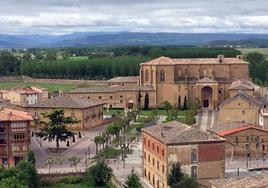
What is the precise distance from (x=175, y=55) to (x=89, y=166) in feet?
275

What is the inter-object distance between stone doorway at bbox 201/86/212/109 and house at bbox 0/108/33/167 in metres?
31.0

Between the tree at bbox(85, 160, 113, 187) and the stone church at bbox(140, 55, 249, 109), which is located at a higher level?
the stone church at bbox(140, 55, 249, 109)

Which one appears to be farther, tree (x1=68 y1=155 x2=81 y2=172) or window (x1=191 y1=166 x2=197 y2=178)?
tree (x1=68 y1=155 x2=81 y2=172)

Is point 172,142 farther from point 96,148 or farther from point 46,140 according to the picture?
point 46,140

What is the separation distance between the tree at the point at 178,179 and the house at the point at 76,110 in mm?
23696

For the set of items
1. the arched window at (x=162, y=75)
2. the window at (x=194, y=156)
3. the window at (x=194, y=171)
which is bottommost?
the window at (x=194, y=171)

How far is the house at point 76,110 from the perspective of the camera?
60.7m

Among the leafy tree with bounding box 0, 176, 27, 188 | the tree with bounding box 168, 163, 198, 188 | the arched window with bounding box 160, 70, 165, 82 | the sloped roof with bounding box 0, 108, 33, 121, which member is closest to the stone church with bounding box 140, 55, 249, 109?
the arched window with bounding box 160, 70, 165, 82

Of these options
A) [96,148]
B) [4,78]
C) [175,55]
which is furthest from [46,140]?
[175,55]

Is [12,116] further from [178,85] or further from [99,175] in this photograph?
[178,85]

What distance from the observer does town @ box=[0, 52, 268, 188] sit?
38.0 meters

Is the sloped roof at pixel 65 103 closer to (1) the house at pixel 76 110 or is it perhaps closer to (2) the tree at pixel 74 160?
(1) the house at pixel 76 110

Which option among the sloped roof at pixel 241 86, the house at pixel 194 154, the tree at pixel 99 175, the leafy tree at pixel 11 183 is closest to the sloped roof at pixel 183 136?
the house at pixel 194 154

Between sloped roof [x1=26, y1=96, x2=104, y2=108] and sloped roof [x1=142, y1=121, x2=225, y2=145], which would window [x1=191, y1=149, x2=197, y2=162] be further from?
sloped roof [x1=26, y1=96, x2=104, y2=108]
